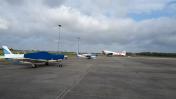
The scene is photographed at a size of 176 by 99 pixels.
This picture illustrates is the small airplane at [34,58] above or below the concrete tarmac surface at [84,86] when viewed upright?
above

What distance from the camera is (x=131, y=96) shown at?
8727 mm

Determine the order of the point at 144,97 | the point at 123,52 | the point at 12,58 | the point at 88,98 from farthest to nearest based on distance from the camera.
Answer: the point at 123,52 → the point at 12,58 → the point at 144,97 → the point at 88,98

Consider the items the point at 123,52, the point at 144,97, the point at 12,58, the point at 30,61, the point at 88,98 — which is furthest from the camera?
the point at 123,52

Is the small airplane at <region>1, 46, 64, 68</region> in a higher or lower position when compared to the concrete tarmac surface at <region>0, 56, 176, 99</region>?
higher

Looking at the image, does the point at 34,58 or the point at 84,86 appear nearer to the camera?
the point at 84,86

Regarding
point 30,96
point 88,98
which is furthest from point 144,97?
point 30,96

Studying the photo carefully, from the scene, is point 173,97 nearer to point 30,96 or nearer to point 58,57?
point 30,96

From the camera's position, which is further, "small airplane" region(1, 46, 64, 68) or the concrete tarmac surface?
"small airplane" region(1, 46, 64, 68)

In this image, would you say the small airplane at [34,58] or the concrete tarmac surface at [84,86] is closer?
the concrete tarmac surface at [84,86]

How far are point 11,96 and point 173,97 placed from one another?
A: 23.5ft

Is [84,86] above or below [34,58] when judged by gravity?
below

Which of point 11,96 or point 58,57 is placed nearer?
Result: point 11,96

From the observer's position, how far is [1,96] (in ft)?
26.8

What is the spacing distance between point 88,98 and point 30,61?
20428mm
